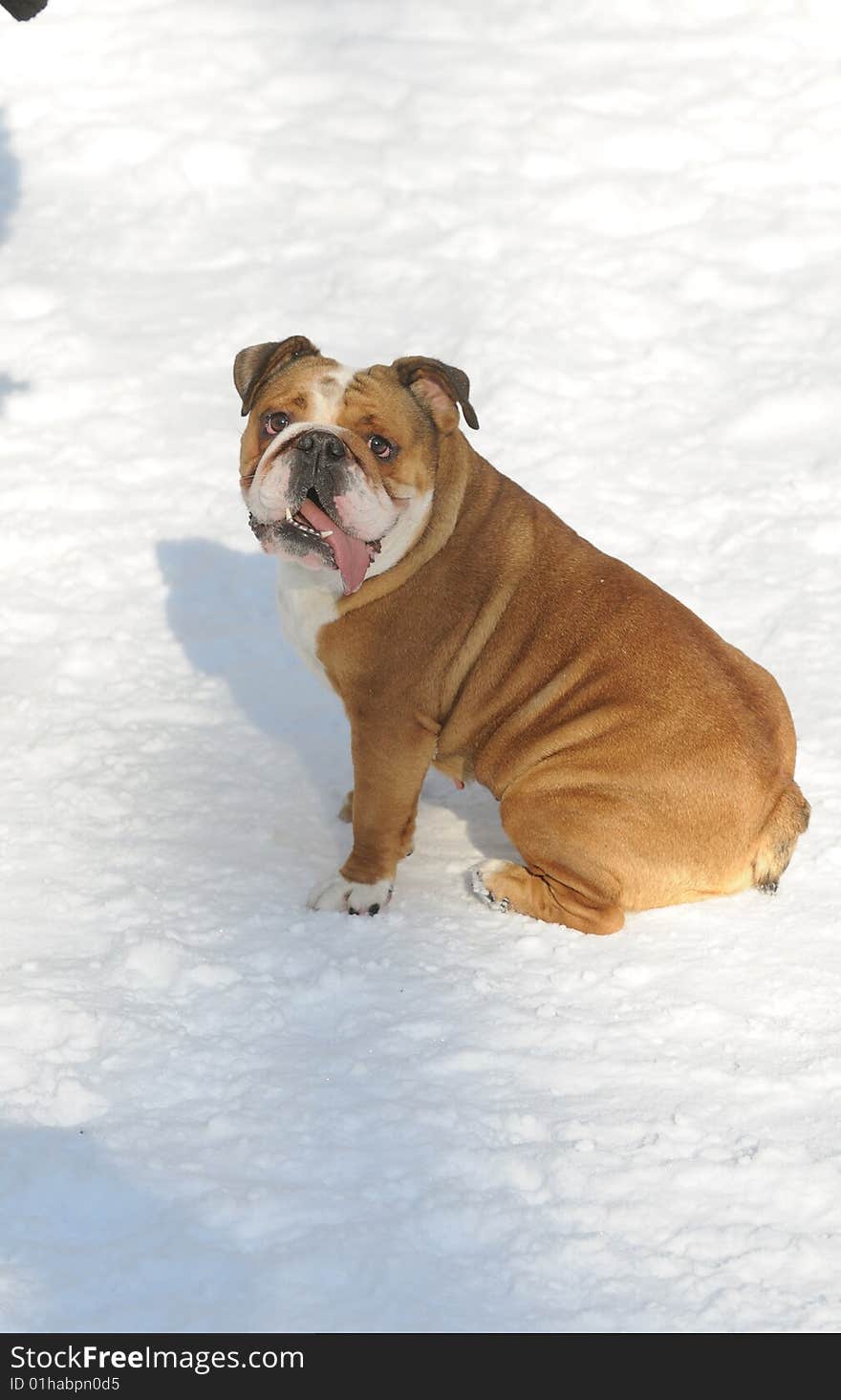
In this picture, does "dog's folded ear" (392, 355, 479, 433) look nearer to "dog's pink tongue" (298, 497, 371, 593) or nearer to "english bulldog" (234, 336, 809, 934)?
"english bulldog" (234, 336, 809, 934)

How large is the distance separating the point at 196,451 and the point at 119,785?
2425mm

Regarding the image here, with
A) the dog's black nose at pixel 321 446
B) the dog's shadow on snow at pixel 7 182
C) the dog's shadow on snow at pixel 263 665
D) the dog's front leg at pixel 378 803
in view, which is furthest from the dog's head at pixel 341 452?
the dog's shadow on snow at pixel 7 182

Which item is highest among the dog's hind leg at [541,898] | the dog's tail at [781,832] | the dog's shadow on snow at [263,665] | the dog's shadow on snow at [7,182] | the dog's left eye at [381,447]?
the dog's left eye at [381,447]

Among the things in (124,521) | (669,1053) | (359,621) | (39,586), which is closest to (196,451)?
(124,521)

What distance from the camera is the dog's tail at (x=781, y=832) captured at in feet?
15.6

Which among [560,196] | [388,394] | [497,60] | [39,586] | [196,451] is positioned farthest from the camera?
[497,60]

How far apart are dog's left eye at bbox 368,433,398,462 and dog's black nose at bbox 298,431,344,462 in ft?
0.61

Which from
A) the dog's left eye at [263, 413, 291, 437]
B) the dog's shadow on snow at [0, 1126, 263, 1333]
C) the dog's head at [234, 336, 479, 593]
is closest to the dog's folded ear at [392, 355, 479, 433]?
the dog's head at [234, 336, 479, 593]

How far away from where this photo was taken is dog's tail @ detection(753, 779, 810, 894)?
15.6 ft

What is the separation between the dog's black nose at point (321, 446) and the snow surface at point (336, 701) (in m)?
1.42

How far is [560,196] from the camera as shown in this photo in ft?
29.0

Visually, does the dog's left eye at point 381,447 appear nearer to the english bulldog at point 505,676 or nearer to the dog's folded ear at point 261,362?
the english bulldog at point 505,676

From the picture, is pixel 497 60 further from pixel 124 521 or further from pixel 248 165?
pixel 124 521

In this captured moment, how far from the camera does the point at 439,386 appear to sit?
15.7 feet
